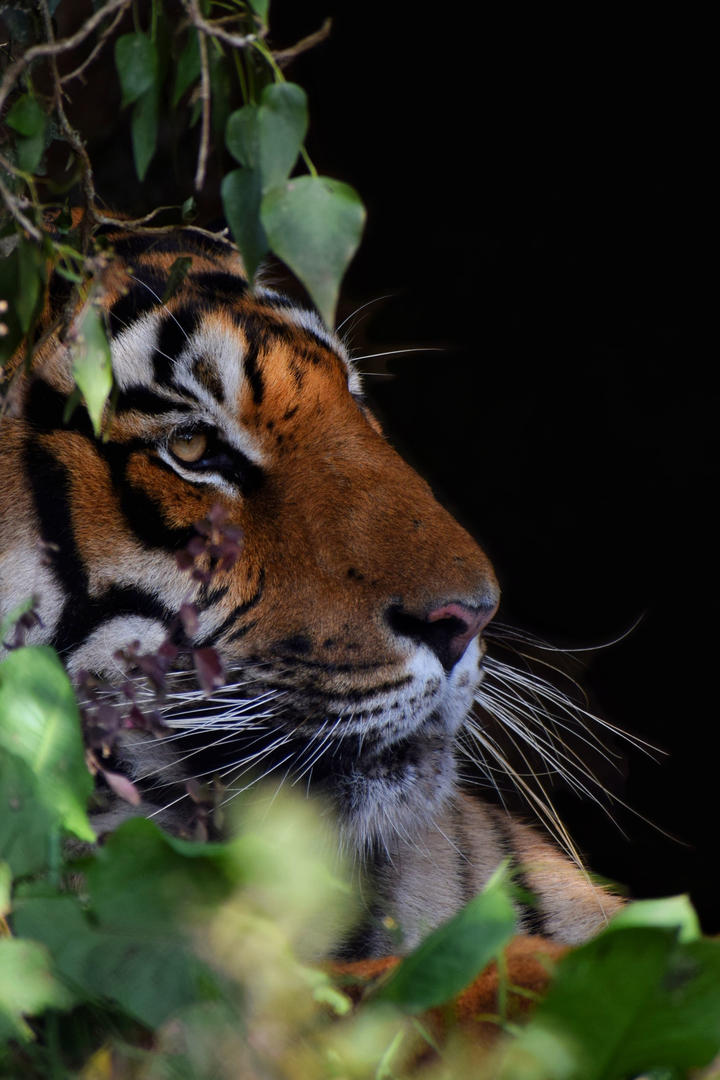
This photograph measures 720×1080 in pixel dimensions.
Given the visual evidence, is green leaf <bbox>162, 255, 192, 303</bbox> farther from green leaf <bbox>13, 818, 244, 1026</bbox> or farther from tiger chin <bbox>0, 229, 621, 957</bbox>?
green leaf <bbox>13, 818, 244, 1026</bbox>

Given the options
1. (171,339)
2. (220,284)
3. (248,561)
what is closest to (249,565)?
(248,561)

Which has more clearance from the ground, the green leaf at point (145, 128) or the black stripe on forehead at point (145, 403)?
the green leaf at point (145, 128)

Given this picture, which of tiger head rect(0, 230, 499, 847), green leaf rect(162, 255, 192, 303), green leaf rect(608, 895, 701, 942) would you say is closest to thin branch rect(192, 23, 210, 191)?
green leaf rect(162, 255, 192, 303)

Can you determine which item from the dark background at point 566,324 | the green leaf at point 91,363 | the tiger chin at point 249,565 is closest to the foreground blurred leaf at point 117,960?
the green leaf at point 91,363

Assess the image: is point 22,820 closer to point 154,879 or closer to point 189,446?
point 154,879

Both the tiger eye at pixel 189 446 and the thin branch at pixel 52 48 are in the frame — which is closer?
the thin branch at pixel 52 48

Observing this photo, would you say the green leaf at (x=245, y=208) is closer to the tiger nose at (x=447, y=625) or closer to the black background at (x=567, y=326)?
the tiger nose at (x=447, y=625)

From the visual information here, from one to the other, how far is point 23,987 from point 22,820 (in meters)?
0.18

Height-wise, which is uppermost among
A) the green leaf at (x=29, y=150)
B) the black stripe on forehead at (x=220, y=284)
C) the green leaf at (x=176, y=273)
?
the green leaf at (x=29, y=150)

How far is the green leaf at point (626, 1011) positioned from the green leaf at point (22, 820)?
0.44 meters

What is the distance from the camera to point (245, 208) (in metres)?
1.03

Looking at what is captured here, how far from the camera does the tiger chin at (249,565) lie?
1517mm

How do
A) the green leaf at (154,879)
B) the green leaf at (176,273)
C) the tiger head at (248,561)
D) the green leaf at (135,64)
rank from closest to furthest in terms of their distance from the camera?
the green leaf at (154,879) < the green leaf at (135,64) < the green leaf at (176,273) < the tiger head at (248,561)

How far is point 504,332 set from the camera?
3.34m
